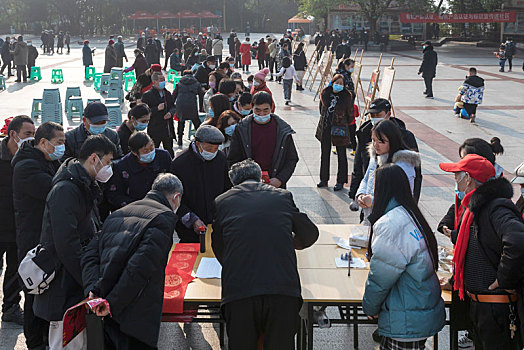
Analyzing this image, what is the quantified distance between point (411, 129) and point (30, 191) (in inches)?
472

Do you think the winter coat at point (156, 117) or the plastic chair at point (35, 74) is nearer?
the winter coat at point (156, 117)

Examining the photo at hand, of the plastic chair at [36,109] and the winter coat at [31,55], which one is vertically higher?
the winter coat at [31,55]

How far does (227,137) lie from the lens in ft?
24.7

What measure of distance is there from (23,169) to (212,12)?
77.6 metres

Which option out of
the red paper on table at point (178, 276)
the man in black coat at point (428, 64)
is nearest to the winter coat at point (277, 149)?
the red paper on table at point (178, 276)

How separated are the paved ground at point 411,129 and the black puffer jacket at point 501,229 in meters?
1.66

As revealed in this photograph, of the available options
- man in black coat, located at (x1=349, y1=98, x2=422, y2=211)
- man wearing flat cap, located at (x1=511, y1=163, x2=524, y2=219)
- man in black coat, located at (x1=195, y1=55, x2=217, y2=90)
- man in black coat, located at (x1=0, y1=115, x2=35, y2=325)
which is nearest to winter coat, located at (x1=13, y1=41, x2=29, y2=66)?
man in black coat, located at (x1=195, y1=55, x2=217, y2=90)

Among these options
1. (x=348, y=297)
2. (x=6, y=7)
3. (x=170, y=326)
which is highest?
(x=6, y=7)

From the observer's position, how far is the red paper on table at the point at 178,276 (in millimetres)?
4496

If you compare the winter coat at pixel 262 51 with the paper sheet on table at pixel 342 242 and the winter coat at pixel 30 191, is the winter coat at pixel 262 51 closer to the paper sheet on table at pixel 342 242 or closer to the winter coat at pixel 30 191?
the paper sheet on table at pixel 342 242

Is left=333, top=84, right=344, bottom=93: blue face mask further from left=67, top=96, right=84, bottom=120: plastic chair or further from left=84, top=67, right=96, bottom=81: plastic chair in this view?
left=84, top=67, right=96, bottom=81: plastic chair

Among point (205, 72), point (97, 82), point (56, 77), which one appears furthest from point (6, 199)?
point (56, 77)

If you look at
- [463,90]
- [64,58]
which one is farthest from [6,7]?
[463,90]

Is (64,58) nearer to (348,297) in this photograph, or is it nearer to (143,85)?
(143,85)
